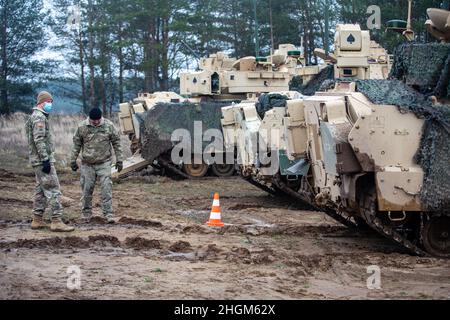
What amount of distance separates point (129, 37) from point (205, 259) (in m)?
30.9

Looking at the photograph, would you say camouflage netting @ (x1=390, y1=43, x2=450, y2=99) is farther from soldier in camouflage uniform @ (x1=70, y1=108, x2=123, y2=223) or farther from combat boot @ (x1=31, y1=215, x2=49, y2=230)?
combat boot @ (x1=31, y1=215, x2=49, y2=230)

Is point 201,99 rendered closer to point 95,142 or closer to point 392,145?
point 95,142

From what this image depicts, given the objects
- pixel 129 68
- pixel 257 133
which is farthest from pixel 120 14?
pixel 257 133

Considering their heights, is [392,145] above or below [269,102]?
below

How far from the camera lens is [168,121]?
769 inches

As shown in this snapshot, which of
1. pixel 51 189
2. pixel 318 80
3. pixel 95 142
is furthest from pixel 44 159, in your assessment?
pixel 318 80

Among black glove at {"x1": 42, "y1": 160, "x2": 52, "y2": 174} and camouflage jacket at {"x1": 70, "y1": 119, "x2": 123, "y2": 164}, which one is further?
camouflage jacket at {"x1": 70, "y1": 119, "x2": 123, "y2": 164}

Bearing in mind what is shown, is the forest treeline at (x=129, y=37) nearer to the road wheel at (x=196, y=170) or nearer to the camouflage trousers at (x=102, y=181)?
the road wheel at (x=196, y=170)

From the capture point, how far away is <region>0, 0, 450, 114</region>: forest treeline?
122 ft

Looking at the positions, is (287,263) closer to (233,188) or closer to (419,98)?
(419,98)

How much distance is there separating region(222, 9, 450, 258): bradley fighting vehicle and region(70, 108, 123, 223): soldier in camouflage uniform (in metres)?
2.32

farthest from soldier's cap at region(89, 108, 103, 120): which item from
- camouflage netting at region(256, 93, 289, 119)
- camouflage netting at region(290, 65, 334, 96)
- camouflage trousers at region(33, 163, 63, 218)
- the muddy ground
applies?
camouflage netting at region(290, 65, 334, 96)

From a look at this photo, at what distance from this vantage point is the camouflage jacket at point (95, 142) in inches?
450
